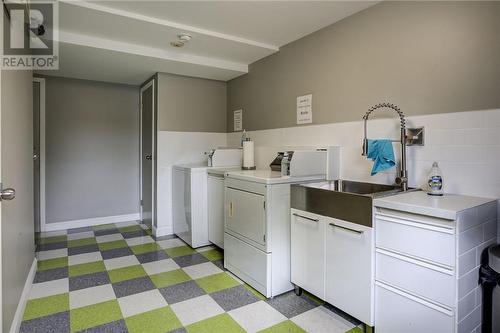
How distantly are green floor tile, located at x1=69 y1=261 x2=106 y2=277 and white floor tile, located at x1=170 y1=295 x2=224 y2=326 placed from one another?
3.55 feet

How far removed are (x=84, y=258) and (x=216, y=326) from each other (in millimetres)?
1904

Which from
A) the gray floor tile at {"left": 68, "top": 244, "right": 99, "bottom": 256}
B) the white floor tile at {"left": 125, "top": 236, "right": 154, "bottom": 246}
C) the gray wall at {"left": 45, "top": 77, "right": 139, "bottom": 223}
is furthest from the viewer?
the gray wall at {"left": 45, "top": 77, "right": 139, "bottom": 223}

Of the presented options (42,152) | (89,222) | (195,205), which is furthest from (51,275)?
(42,152)

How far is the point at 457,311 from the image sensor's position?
144 centimetres

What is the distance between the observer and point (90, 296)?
7.68 feet

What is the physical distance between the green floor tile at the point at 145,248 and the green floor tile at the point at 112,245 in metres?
0.17

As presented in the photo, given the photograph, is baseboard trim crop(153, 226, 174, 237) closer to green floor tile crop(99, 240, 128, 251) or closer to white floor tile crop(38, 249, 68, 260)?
green floor tile crop(99, 240, 128, 251)

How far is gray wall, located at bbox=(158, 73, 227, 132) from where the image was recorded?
12.7 ft

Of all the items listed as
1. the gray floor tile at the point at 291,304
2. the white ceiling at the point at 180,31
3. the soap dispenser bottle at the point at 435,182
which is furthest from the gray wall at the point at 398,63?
the gray floor tile at the point at 291,304

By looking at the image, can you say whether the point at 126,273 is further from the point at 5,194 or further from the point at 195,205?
the point at 5,194

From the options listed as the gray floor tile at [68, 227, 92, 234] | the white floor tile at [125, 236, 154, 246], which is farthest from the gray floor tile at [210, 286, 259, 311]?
the gray floor tile at [68, 227, 92, 234]

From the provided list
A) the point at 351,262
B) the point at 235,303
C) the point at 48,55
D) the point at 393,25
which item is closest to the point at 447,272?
the point at 351,262

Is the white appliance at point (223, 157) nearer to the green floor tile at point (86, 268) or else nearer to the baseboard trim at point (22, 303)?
the green floor tile at point (86, 268)

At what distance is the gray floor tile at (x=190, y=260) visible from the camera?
2.99m
